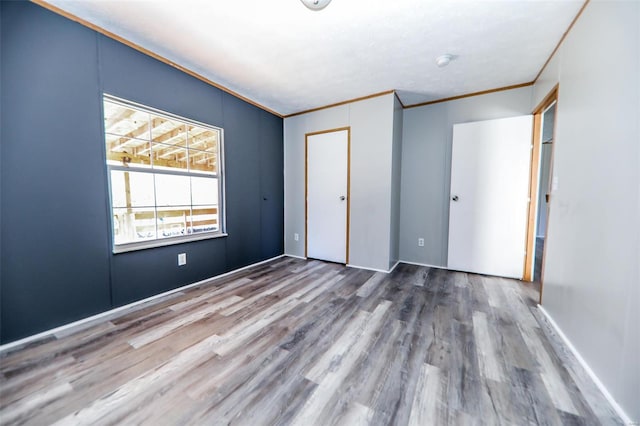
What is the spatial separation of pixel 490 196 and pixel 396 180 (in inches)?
48.6

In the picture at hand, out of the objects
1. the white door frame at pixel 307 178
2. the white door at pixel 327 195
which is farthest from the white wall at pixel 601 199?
the white door at pixel 327 195

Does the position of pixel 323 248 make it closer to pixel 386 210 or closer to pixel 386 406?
pixel 386 210

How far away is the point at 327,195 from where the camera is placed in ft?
12.0

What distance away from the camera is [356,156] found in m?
3.32

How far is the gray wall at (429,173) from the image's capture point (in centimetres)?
324

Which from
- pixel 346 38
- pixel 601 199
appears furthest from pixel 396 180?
pixel 601 199

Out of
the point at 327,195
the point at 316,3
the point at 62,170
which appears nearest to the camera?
the point at 316,3

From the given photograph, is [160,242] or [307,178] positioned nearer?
[160,242]

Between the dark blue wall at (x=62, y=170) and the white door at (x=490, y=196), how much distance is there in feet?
12.0

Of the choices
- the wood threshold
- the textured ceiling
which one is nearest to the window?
the wood threshold

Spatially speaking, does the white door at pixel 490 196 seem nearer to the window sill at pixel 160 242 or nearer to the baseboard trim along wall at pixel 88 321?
the window sill at pixel 160 242

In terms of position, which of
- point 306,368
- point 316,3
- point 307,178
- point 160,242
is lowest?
point 306,368

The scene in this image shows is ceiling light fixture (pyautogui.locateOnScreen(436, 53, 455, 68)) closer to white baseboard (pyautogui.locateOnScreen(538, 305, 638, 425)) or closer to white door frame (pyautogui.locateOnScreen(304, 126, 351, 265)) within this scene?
white door frame (pyautogui.locateOnScreen(304, 126, 351, 265))

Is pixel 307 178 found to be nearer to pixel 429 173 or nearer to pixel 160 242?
pixel 429 173
